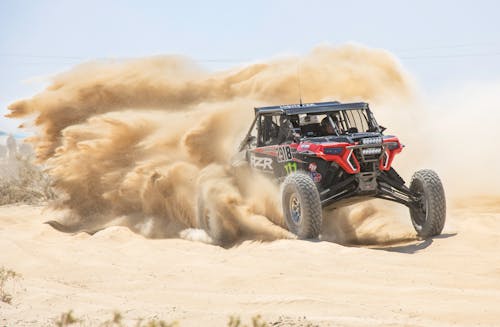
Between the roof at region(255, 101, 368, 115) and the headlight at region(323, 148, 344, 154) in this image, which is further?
the roof at region(255, 101, 368, 115)

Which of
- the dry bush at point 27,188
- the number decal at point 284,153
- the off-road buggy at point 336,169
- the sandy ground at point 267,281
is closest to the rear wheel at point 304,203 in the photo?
the off-road buggy at point 336,169

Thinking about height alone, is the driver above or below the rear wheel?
above

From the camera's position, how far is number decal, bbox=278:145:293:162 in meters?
11.0

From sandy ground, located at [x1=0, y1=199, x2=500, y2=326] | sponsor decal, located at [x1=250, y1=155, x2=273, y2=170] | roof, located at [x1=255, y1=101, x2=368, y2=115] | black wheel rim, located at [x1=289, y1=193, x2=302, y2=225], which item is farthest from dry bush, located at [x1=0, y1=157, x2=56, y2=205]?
black wheel rim, located at [x1=289, y1=193, x2=302, y2=225]

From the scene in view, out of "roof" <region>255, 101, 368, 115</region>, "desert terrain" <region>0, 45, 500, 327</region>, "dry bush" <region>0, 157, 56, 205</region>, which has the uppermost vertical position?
"roof" <region>255, 101, 368, 115</region>

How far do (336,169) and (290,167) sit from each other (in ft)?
2.53

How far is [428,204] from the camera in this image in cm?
1063

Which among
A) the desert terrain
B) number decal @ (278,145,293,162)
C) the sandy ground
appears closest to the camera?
the sandy ground

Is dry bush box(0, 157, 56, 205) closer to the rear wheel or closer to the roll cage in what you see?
the roll cage

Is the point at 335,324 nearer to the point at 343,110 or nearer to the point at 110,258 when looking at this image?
the point at 110,258

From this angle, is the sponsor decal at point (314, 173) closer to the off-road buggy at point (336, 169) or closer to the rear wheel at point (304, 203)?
the off-road buggy at point (336, 169)

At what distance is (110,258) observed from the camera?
400 inches

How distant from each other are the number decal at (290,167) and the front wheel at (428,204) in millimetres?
1649

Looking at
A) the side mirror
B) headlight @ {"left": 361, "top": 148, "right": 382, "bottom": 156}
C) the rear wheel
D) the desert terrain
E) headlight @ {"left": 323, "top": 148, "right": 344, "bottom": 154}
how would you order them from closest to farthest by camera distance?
the desert terrain < the rear wheel < headlight @ {"left": 323, "top": 148, "right": 344, "bottom": 154} < headlight @ {"left": 361, "top": 148, "right": 382, "bottom": 156} < the side mirror
